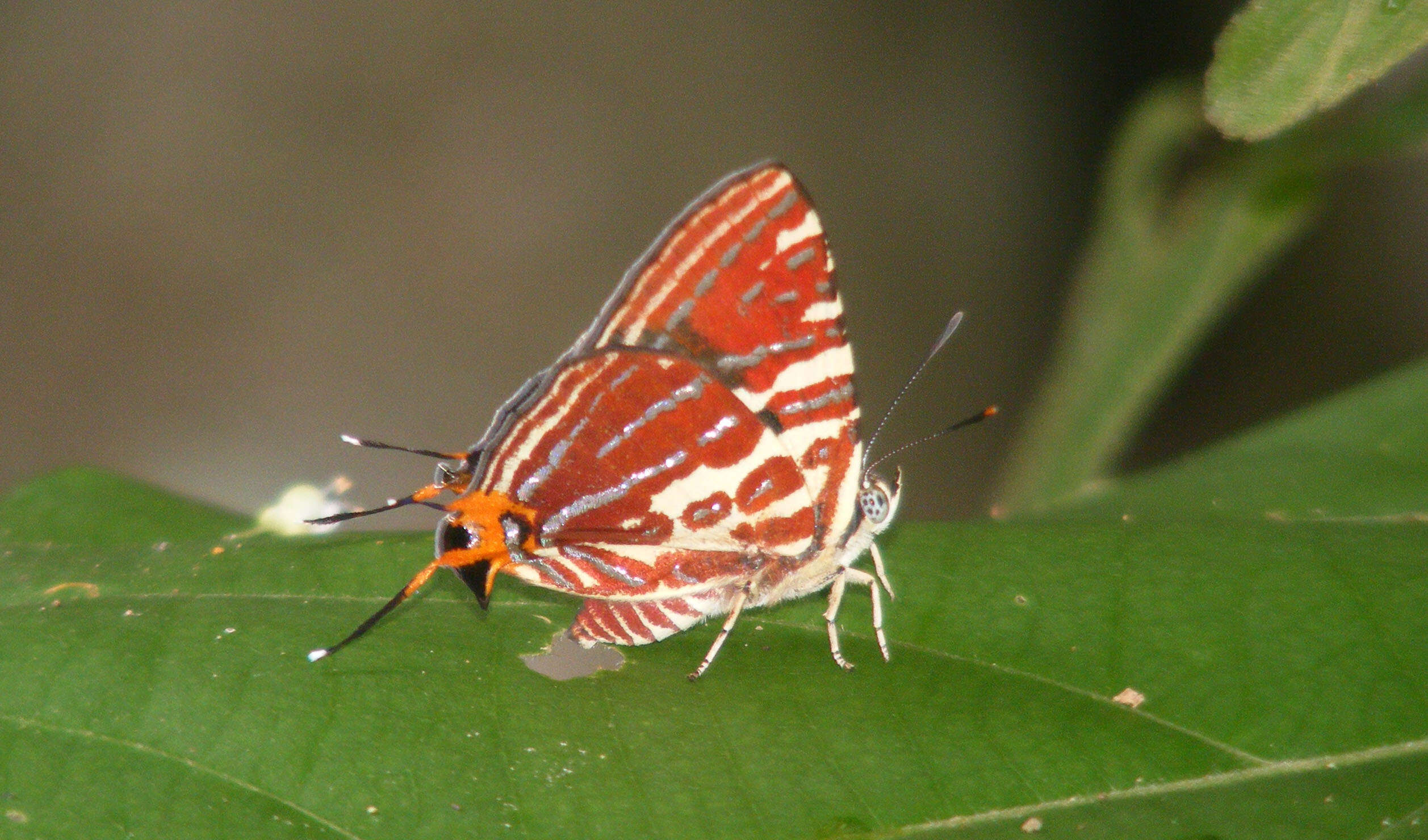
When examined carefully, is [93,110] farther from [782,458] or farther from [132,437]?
[782,458]

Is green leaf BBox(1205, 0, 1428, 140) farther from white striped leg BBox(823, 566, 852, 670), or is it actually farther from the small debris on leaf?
white striped leg BBox(823, 566, 852, 670)

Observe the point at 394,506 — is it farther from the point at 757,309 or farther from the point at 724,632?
the point at 757,309

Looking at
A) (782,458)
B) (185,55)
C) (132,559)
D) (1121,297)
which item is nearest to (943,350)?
(1121,297)

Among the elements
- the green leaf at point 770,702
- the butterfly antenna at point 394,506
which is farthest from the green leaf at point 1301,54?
the butterfly antenna at point 394,506

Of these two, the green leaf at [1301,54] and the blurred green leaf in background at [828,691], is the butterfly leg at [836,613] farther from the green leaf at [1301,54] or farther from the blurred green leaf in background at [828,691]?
the green leaf at [1301,54]

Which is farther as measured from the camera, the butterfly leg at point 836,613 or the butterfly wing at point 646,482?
the butterfly wing at point 646,482

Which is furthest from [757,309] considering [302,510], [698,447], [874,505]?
[302,510]
